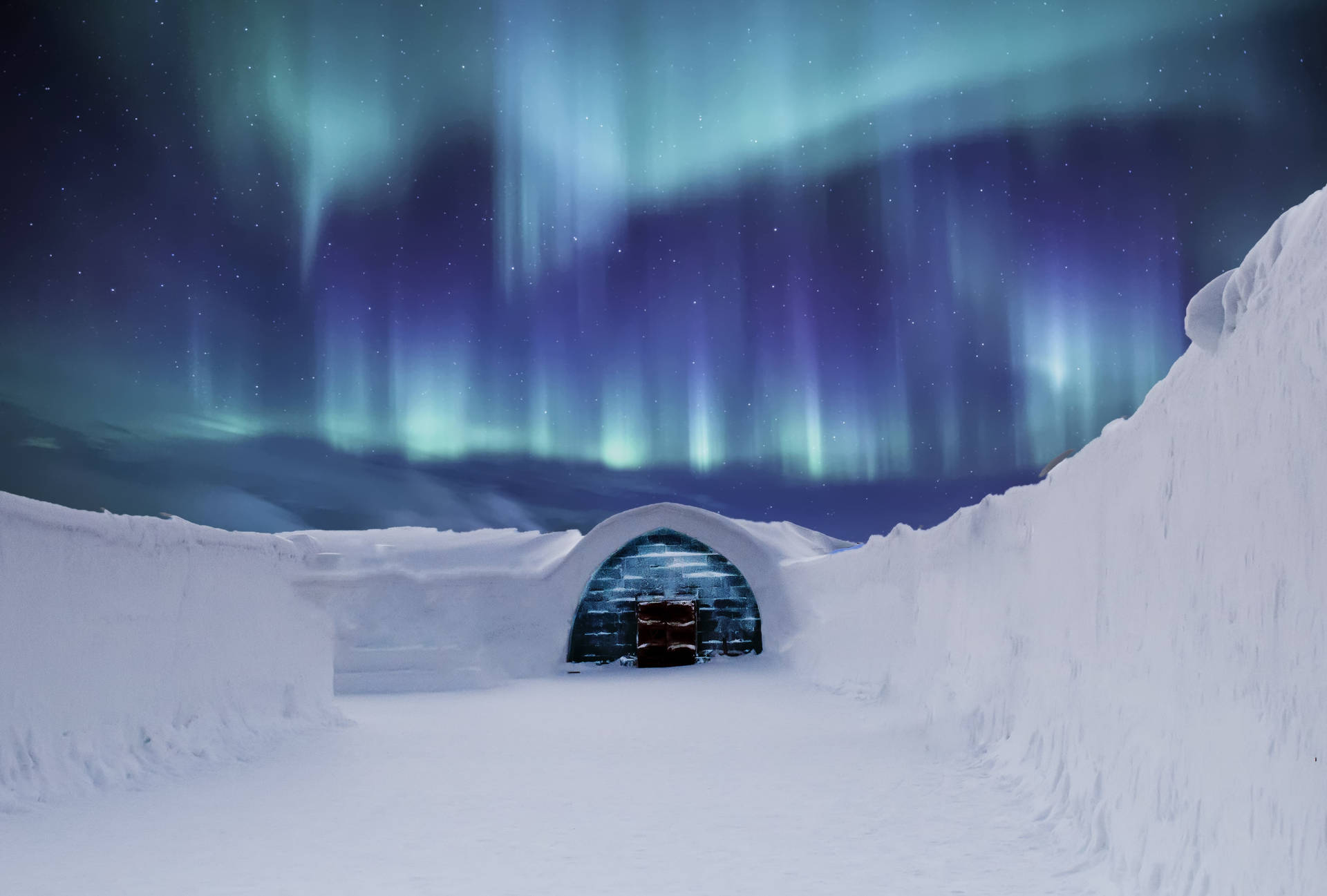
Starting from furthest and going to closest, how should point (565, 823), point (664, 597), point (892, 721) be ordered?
1. point (664, 597)
2. point (892, 721)
3. point (565, 823)

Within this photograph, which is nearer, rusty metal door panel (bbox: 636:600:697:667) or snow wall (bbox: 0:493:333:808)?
snow wall (bbox: 0:493:333:808)

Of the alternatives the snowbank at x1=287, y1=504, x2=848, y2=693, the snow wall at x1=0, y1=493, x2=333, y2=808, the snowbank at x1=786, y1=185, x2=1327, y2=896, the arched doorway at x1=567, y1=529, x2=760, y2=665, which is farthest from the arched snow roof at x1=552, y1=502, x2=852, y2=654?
the snowbank at x1=786, y1=185, x2=1327, y2=896

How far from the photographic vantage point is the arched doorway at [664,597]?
17.8m

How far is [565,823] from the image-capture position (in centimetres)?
506

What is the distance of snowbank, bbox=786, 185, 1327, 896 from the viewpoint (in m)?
2.69

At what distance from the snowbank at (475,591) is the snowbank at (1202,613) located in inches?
399

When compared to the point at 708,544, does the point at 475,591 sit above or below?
below

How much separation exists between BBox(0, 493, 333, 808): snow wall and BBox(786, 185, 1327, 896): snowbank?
605 cm

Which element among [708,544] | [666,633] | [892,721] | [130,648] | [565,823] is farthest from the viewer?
[708,544]

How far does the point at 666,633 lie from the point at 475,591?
3664 mm

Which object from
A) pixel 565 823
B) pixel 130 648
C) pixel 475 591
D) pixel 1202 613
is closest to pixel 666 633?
pixel 475 591

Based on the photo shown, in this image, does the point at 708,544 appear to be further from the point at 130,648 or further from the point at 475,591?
the point at 130,648

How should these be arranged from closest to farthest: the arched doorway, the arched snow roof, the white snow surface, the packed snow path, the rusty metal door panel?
1. the white snow surface
2. the packed snow path
3. the arched snow roof
4. the rusty metal door panel
5. the arched doorway

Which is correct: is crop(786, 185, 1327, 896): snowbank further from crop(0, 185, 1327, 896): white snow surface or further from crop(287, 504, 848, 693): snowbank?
crop(287, 504, 848, 693): snowbank
